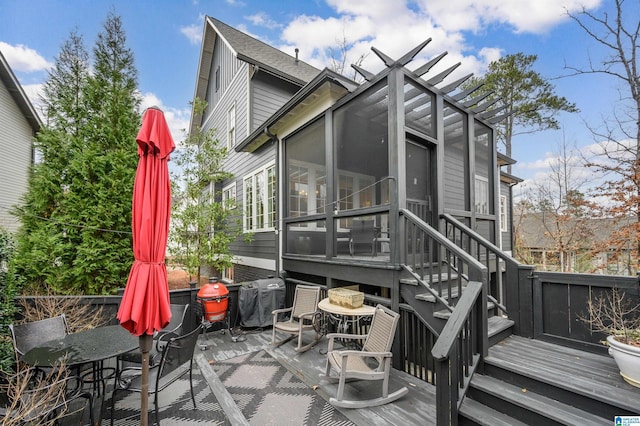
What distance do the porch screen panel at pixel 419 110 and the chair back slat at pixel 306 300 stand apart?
3.33 metres

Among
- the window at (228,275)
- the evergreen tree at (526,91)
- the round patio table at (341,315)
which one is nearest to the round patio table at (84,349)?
the round patio table at (341,315)

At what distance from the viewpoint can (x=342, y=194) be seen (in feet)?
27.0

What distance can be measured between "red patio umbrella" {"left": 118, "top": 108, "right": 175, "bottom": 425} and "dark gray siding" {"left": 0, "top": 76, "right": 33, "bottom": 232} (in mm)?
10984

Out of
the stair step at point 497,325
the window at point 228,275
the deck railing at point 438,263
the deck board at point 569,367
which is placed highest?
the deck railing at point 438,263

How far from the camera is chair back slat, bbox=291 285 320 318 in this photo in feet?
16.6

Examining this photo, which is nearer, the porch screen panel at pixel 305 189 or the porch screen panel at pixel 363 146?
the porch screen panel at pixel 363 146

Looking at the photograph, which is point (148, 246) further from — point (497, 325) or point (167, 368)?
point (497, 325)

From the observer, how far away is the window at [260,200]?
25.4 ft

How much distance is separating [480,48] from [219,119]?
11995 mm

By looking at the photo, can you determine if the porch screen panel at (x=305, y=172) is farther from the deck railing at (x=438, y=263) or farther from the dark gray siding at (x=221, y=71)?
the dark gray siding at (x=221, y=71)

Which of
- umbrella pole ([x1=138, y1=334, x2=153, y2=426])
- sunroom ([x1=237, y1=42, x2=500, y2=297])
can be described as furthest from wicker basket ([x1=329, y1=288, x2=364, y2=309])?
umbrella pole ([x1=138, y1=334, x2=153, y2=426])

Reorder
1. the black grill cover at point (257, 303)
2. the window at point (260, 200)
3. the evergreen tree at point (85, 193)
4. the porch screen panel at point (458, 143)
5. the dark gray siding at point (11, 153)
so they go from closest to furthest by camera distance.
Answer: the porch screen panel at point (458, 143) → the evergreen tree at point (85, 193) → the black grill cover at point (257, 303) → the window at point (260, 200) → the dark gray siding at point (11, 153)

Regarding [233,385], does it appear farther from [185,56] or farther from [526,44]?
[526,44]

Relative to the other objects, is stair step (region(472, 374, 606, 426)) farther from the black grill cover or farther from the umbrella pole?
the black grill cover
